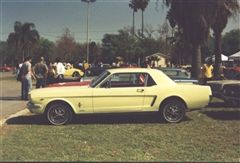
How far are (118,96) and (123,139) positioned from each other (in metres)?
2.42

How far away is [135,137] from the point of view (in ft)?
30.8

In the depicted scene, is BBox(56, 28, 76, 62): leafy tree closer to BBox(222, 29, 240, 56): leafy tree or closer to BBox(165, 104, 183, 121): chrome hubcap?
BBox(222, 29, 240, 56): leafy tree

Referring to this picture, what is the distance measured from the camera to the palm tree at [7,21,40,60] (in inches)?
3565

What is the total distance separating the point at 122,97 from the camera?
11.5 m

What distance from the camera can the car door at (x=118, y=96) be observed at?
11.4 m

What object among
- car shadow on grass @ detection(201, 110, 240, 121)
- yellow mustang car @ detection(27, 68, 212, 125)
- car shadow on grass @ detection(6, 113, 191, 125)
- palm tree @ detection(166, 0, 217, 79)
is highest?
palm tree @ detection(166, 0, 217, 79)

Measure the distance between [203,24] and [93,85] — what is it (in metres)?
11.8

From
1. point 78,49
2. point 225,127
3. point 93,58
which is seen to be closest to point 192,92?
point 225,127

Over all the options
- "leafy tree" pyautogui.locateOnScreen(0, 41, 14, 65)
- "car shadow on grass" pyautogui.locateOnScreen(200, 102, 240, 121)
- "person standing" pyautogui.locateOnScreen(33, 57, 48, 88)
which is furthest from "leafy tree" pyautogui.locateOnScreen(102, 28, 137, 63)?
"car shadow on grass" pyautogui.locateOnScreen(200, 102, 240, 121)

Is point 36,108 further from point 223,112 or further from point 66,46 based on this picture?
point 66,46

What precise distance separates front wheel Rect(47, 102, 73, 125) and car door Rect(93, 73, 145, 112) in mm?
653

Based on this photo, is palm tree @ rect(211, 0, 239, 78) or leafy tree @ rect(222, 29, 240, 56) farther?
leafy tree @ rect(222, 29, 240, 56)

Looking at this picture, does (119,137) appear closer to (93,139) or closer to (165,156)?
(93,139)

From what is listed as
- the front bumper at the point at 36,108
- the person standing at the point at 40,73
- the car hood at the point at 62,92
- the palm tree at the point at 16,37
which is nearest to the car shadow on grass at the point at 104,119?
the front bumper at the point at 36,108
